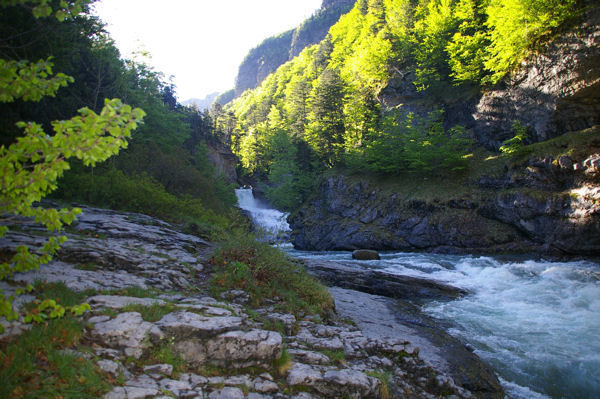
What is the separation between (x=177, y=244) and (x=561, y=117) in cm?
2271

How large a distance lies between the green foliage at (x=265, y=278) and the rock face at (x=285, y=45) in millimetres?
135111

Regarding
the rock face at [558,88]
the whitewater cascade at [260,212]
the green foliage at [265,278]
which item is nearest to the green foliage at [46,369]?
the green foliage at [265,278]

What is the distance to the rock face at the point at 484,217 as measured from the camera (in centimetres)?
1538

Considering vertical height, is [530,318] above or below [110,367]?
below

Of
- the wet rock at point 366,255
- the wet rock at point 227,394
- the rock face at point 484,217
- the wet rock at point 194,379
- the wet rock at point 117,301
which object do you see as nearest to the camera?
the wet rock at point 227,394

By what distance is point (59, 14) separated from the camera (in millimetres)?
2674

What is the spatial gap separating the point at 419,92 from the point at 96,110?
28564 millimetres

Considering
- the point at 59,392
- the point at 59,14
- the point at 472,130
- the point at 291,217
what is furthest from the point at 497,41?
the point at 59,392

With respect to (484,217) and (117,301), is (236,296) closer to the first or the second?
(117,301)

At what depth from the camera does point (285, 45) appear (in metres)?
158

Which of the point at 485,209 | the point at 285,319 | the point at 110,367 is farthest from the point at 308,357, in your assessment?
the point at 485,209

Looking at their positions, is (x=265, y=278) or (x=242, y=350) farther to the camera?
(x=265, y=278)

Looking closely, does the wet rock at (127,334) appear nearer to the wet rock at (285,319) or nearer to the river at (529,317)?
the wet rock at (285,319)

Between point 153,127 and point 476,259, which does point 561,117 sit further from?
point 153,127
